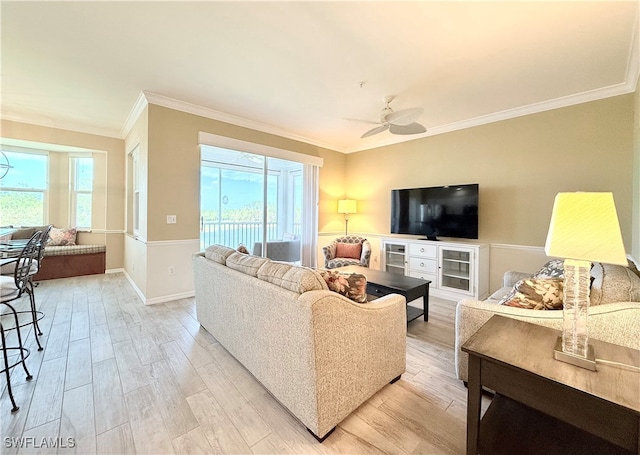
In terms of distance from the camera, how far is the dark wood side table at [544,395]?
0.89 m

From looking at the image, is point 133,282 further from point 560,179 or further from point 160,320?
point 560,179

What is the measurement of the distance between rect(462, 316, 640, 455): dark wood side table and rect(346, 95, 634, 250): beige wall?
2.73m

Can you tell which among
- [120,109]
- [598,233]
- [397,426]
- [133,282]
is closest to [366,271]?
[397,426]

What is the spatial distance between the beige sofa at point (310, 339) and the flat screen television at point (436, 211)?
2.52 m

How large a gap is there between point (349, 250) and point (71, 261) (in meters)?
5.07

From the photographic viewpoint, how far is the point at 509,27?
1984 millimetres

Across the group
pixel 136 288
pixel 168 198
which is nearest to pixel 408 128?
pixel 168 198

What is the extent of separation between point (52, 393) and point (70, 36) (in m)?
2.86

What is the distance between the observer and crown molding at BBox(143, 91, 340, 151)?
10.9ft

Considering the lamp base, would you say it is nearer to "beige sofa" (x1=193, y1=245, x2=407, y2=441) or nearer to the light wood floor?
the light wood floor

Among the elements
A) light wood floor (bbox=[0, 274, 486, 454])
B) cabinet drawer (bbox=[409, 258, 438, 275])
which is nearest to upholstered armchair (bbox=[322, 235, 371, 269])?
cabinet drawer (bbox=[409, 258, 438, 275])

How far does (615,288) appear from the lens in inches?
56.7

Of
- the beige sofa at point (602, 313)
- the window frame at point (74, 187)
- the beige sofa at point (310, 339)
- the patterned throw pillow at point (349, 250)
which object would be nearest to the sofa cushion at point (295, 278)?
the beige sofa at point (310, 339)

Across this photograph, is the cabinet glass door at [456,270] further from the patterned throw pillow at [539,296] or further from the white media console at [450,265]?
the patterned throw pillow at [539,296]
